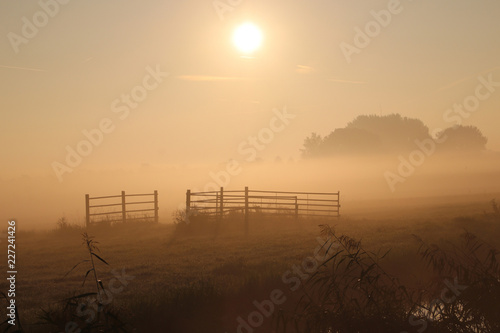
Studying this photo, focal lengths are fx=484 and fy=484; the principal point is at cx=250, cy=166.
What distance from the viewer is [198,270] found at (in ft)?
41.3

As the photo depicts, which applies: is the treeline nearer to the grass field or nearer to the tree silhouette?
the tree silhouette

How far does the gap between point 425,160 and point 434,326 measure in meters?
78.2

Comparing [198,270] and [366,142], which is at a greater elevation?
[366,142]

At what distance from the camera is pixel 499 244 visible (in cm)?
1511

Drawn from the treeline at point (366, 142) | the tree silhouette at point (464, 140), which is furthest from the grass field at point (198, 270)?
the tree silhouette at point (464, 140)

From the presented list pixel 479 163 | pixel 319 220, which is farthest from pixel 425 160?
pixel 319 220

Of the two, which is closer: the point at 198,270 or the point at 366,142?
the point at 198,270

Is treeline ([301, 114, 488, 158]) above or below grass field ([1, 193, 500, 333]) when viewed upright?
above

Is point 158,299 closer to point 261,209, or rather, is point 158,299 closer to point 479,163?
point 261,209

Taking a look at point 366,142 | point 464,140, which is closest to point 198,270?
point 366,142

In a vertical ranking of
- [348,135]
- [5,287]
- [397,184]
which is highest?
[348,135]

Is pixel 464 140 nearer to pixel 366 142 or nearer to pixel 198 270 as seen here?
pixel 366 142

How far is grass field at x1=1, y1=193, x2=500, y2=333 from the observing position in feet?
27.8

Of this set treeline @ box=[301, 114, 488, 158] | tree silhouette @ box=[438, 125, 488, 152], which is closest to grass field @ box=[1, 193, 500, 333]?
treeline @ box=[301, 114, 488, 158]
